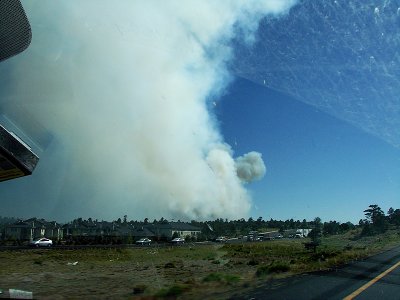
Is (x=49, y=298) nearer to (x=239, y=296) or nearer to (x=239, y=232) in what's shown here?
(x=239, y=296)

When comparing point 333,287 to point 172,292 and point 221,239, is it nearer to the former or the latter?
point 172,292

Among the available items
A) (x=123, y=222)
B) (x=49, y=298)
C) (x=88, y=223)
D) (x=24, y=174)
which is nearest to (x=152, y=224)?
(x=123, y=222)

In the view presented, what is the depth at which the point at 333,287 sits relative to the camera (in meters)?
11.0

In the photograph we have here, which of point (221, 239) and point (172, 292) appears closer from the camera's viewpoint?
point (172, 292)

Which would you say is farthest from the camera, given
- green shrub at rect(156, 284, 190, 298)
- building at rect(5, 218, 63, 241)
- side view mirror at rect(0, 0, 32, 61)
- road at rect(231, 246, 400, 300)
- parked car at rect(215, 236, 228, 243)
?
building at rect(5, 218, 63, 241)

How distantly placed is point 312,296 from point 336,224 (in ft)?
297

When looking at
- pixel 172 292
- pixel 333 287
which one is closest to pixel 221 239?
pixel 333 287

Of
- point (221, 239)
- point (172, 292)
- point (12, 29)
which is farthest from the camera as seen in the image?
point (221, 239)

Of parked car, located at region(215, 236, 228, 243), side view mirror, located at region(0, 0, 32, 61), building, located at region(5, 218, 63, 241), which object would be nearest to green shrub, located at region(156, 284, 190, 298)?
side view mirror, located at region(0, 0, 32, 61)

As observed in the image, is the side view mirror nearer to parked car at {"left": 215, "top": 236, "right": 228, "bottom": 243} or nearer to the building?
parked car at {"left": 215, "top": 236, "right": 228, "bottom": 243}

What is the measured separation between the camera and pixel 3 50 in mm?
15352

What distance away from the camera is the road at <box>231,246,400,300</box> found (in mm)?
9477

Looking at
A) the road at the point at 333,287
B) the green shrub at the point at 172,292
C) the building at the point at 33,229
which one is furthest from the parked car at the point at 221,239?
the green shrub at the point at 172,292

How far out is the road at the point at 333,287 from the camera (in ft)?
31.1
